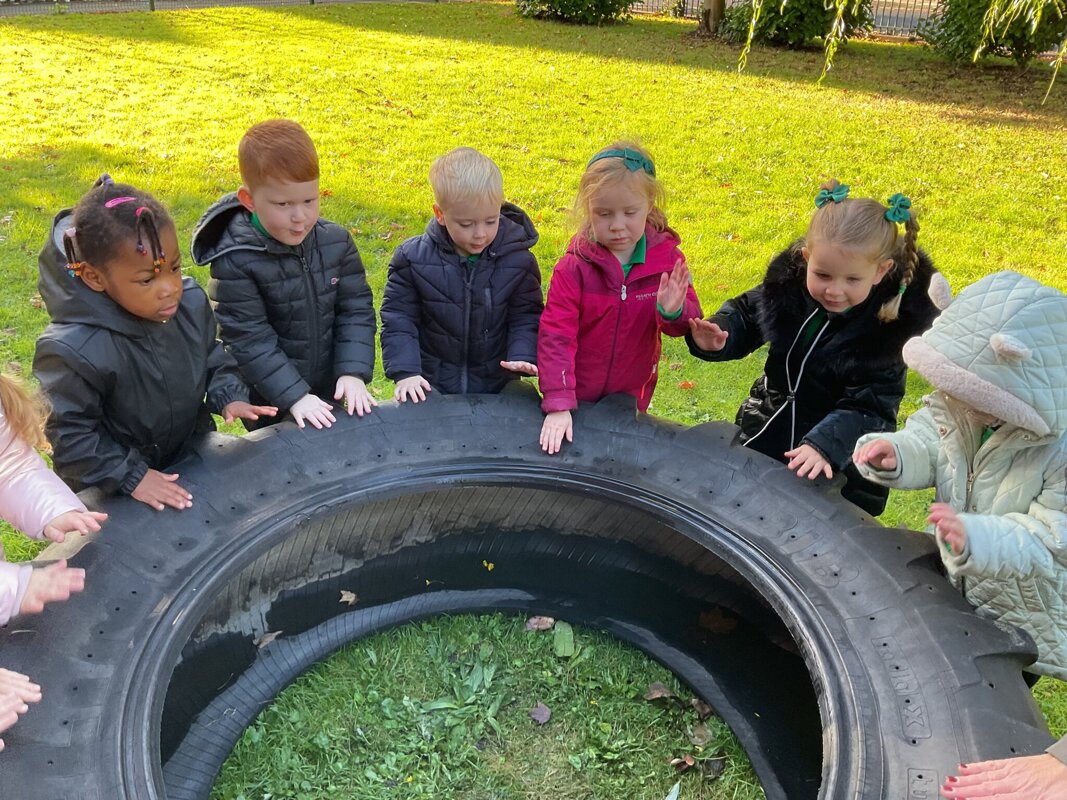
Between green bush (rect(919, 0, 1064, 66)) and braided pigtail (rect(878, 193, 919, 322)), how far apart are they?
32.8 ft

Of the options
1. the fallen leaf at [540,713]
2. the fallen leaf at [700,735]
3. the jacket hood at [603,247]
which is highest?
the jacket hood at [603,247]

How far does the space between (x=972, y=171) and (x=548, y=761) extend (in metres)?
7.71

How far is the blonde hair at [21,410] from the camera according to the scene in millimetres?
1998

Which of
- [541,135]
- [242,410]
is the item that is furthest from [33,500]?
[541,135]

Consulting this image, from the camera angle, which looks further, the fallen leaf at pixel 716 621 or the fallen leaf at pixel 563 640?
the fallen leaf at pixel 563 640

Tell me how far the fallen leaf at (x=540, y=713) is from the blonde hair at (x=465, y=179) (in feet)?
5.65

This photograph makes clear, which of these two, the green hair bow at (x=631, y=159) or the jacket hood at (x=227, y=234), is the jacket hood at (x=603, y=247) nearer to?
the green hair bow at (x=631, y=159)

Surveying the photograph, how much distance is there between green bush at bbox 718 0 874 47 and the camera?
12.3 metres

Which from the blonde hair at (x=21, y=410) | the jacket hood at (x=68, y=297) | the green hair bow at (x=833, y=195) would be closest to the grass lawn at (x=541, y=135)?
the green hair bow at (x=833, y=195)

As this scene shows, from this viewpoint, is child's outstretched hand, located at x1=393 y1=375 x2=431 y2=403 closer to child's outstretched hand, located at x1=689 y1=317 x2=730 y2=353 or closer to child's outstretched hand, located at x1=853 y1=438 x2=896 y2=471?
child's outstretched hand, located at x1=689 y1=317 x2=730 y2=353

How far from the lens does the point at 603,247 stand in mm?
2758

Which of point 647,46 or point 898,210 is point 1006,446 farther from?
point 647,46

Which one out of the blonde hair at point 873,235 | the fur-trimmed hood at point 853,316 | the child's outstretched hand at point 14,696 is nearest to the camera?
the child's outstretched hand at point 14,696

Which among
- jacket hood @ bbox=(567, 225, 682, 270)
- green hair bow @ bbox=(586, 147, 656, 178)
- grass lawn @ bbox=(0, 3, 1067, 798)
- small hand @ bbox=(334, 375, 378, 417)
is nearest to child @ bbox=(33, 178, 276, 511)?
small hand @ bbox=(334, 375, 378, 417)
